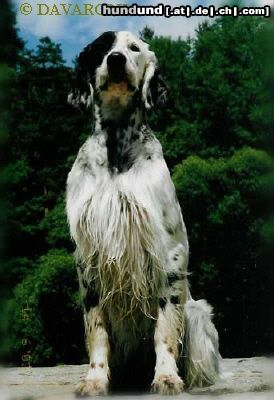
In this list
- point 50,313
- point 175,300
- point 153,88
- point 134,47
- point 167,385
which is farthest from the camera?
point 50,313

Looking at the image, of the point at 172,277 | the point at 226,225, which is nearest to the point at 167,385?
the point at 172,277

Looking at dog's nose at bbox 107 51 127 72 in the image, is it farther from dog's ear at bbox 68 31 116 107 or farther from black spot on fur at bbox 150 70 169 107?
black spot on fur at bbox 150 70 169 107

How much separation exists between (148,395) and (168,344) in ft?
1.08

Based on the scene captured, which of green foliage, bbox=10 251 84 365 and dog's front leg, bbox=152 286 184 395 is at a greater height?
dog's front leg, bbox=152 286 184 395

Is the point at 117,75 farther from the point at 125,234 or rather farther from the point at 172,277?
the point at 172,277

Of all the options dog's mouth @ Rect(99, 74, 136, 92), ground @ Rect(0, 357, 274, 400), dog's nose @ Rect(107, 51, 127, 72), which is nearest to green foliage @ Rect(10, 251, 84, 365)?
ground @ Rect(0, 357, 274, 400)

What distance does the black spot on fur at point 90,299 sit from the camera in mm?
4453

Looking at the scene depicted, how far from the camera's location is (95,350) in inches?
171

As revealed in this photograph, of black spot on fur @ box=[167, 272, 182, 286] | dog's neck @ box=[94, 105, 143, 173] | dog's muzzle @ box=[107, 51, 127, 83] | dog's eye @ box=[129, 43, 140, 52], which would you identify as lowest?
black spot on fur @ box=[167, 272, 182, 286]

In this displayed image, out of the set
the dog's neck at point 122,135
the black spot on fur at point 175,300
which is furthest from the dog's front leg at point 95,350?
the dog's neck at point 122,135

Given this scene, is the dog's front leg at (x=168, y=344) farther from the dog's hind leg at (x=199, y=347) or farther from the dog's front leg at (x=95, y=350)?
the dog's front leg at (x=95, y=350)

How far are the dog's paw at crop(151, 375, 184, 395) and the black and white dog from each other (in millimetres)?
18

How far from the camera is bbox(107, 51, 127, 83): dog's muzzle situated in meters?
4.35

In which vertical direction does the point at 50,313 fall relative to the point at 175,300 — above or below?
below
